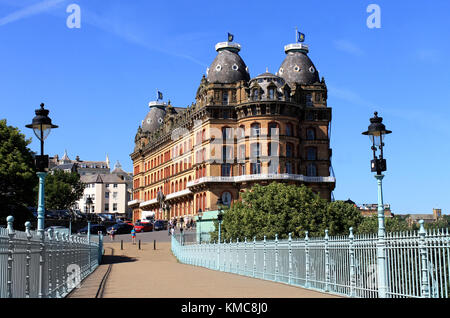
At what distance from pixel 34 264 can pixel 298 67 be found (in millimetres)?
75586

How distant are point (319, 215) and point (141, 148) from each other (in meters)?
75.0

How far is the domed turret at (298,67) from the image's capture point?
84750 mm

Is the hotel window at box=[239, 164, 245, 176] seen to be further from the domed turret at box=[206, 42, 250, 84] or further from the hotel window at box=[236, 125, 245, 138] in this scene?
the domed turret at box=[206, 42, 250, 84]

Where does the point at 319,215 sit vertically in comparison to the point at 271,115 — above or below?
below

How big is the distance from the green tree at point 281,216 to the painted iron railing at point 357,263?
54.0 ft

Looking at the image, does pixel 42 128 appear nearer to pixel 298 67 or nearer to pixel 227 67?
pixel 227 67

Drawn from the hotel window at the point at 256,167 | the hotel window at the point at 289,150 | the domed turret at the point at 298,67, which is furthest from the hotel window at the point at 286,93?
the hotel window at the point at 256,167

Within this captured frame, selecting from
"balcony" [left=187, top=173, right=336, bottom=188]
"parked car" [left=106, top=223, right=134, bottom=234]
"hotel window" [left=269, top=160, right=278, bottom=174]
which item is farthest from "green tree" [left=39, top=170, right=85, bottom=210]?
"hotel window" [left=269, top=160, right=278, bottom=174]

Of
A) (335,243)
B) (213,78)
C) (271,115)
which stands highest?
(213,78)

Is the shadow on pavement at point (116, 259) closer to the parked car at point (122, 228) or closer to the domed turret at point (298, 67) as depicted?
the parked car at point (122, 228)
